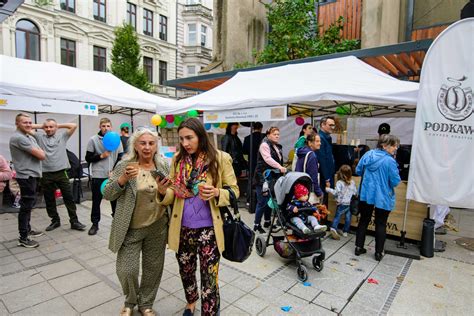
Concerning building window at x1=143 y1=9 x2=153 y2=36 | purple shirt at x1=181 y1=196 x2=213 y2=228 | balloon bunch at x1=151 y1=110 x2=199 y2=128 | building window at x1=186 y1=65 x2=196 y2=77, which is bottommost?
purple shirt at x1=181 y1=196 x2=213 y2=228

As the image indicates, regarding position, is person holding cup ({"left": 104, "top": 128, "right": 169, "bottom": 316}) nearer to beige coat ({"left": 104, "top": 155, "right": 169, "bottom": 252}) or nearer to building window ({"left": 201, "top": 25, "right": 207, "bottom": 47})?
beige coat ({"left": 104, "top": 155, "right": 169, "bottom": 252})

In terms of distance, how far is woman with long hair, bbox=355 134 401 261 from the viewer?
405 cm

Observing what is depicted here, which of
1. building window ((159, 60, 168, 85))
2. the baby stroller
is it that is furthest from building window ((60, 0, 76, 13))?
the baby stroller

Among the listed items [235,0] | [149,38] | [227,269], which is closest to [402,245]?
[227,269]

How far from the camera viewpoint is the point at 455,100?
392cm

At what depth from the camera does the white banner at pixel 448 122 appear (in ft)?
12.8

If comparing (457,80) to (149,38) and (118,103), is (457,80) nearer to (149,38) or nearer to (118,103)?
(118,103)

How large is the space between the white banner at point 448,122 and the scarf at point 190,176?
10.9 ft

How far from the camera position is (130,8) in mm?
28719

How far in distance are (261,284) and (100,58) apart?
2838cm

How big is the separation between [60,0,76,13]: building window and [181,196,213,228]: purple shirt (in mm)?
28351

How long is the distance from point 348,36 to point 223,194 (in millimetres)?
10943

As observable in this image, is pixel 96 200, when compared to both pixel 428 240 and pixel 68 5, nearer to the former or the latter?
pixel 428 240

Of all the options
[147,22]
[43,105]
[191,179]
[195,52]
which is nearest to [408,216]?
[191,179]
